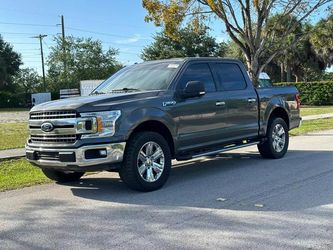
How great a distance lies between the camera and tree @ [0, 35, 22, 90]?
5797 centimetres

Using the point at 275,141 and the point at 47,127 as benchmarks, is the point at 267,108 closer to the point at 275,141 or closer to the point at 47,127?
the point at 275,141

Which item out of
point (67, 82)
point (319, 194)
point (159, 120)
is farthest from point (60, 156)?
point (67, 82)

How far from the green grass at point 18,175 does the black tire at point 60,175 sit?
32 centimetres

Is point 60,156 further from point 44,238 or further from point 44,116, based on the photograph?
point 44,238

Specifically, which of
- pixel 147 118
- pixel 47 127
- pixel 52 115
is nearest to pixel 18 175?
pixel 47 127

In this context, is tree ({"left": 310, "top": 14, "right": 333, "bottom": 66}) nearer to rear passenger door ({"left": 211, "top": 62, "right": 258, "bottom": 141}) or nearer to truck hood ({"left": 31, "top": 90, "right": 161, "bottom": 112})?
rear passenger door ({"left": 211, "top": 62, "right": 258, "bottom": 141})

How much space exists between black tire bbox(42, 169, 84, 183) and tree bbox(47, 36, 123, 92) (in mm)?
51140

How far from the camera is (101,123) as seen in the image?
6676 millimetres

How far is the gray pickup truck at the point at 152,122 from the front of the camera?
670 cm

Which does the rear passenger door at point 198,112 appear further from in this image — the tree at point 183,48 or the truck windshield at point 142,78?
the tree at point 183,48

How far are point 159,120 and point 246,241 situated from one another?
2.91 metres

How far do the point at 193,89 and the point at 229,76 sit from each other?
1685 millimetres

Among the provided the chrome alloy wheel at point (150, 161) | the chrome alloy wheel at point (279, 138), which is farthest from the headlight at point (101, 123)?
the chrome alloy wheel at point (279, 138)

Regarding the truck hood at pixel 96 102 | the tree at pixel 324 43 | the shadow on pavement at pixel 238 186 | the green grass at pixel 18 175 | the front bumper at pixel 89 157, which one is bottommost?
the shadow on pavement at pixel 238 186
